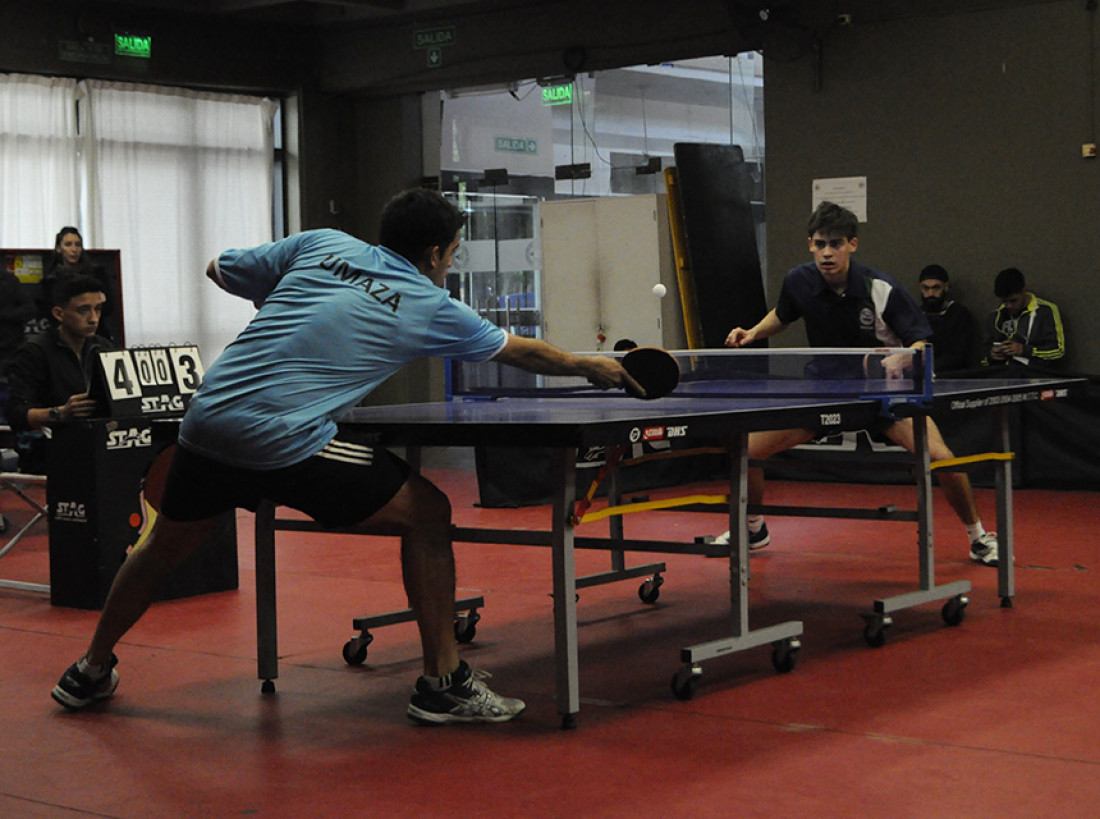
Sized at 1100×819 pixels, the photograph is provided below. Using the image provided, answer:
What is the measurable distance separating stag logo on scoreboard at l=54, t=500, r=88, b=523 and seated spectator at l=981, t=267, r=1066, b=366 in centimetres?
583

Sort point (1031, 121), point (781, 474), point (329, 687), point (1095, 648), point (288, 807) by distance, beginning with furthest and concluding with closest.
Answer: point (781, 474) → point (1031, 121) → point (1095, 648) → point (329, 687) → point (288, 807)

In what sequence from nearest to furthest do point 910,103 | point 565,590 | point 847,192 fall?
point 565,590 → point 910,103 → point 847,192

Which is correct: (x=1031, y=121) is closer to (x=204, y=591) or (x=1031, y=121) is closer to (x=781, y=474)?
(x=781, y=474)

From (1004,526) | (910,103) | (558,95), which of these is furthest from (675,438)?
(558,95)

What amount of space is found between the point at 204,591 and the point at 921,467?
2.85 metres

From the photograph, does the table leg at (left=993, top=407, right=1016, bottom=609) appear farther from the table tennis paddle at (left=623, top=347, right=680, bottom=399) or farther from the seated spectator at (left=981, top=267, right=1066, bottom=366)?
the seated spectator at (left=981, top=267, right=1066, bottom=366)

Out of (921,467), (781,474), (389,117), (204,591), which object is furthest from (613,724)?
(389,117)

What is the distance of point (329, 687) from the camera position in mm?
4199

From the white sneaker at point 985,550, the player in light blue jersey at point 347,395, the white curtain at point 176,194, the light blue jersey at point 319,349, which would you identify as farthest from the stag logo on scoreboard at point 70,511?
the white curtain at point 176,194

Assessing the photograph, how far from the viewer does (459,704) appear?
12.2 ft

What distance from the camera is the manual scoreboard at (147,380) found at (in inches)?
223

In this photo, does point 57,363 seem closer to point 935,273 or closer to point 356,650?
point 356,650

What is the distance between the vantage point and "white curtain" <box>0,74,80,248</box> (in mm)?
11219

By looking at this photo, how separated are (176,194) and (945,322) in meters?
6.57
